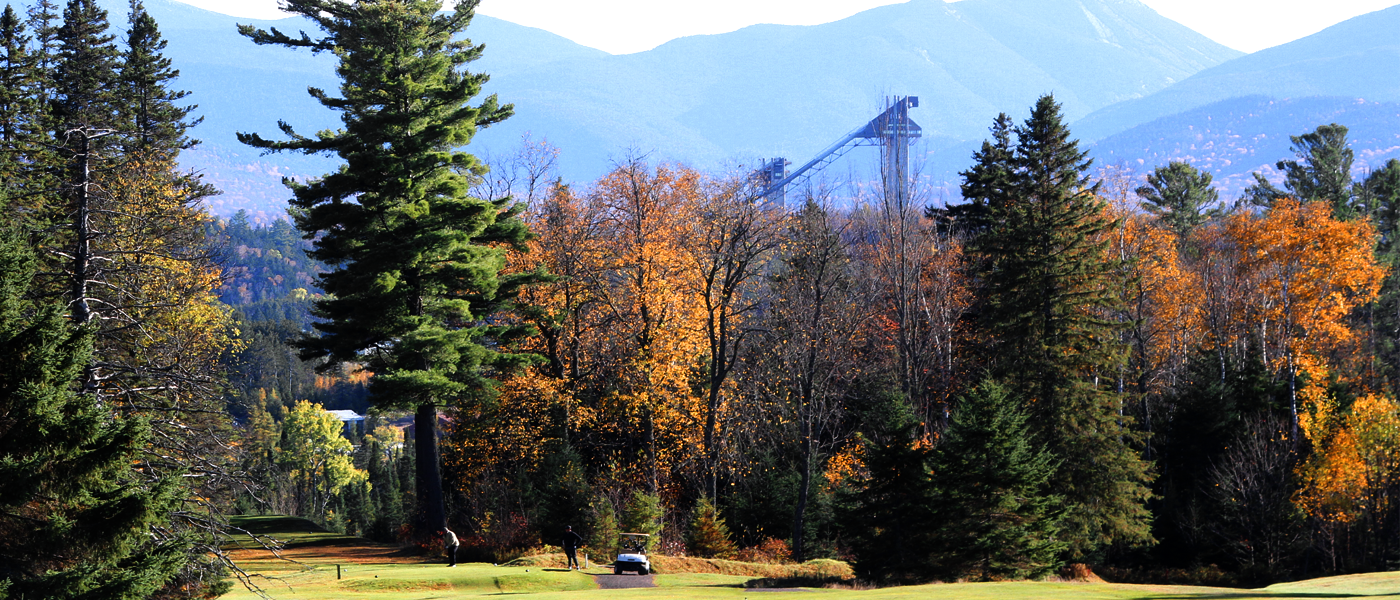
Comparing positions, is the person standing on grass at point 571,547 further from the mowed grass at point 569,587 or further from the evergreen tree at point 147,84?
the evergreen tree at point 147,84

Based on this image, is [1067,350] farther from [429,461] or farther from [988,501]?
[429,461]

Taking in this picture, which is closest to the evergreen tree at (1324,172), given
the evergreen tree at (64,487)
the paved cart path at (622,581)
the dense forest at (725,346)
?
the dense forest at (725,346)

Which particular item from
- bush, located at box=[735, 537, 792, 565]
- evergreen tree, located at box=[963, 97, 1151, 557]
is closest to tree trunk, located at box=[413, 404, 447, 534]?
bush, located at box=[735, 537, 792, 565]

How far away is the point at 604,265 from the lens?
45000 mm

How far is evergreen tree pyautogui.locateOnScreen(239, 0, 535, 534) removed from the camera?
3591 centimetres

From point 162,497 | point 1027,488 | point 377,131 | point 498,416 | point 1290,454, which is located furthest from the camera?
point 1290,454

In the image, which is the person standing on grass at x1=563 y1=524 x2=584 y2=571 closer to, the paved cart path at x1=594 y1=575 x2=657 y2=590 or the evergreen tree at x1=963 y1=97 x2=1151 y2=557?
the paved cart path at x1=594 y1=575 x2=657 y2=590

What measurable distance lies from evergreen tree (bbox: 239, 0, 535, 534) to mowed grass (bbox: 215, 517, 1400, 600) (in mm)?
6768

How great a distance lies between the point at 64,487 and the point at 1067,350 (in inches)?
1346

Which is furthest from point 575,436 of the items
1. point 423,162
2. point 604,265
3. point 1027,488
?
point 1027,488

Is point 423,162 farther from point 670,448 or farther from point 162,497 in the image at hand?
point 162,497

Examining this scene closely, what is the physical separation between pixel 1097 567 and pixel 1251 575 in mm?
6049

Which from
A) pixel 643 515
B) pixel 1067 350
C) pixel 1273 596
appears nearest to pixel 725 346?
pixel 643 515

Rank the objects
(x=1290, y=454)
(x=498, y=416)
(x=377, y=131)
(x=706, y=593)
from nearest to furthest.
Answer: (x=706, y=593), (x=377, y=131), (x=498, y=416), (x=1290, y=454)
